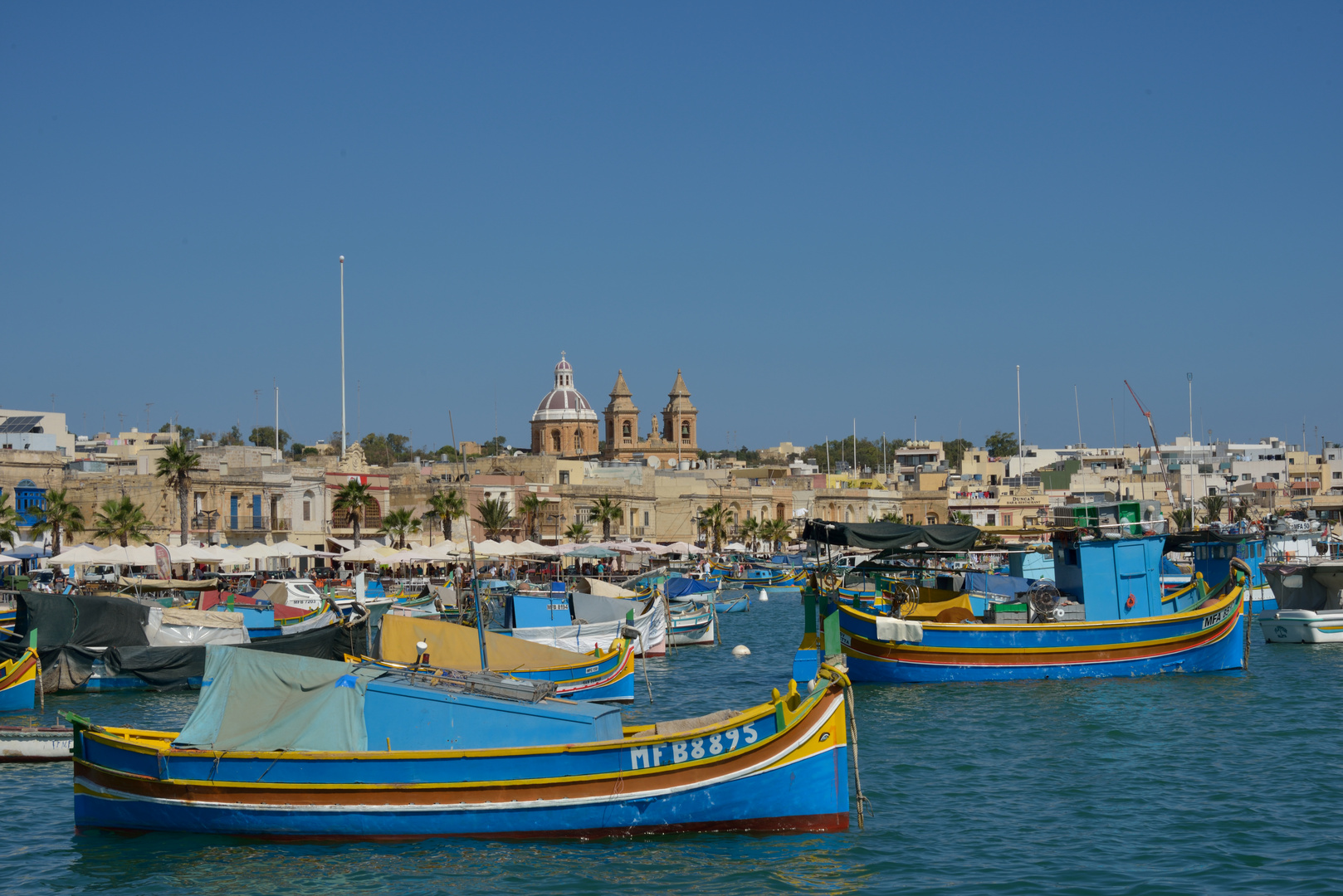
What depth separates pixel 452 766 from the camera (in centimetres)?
1530

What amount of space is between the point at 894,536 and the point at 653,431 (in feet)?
339

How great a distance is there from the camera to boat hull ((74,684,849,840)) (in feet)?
50.2

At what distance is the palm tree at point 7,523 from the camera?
50375mm

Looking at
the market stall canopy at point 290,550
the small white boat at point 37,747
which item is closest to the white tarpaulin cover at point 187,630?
the small white boat at point 37,747

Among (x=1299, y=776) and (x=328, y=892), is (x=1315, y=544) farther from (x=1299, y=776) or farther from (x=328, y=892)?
(x=328, y=892)

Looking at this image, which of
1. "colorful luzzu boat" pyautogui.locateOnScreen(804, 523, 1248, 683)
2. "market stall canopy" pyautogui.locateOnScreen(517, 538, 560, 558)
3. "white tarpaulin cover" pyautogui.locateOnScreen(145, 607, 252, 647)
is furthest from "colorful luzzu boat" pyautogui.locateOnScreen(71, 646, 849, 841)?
"market stall canopy" pyautogui.locateOnScreen(517, 538, 560, 558)

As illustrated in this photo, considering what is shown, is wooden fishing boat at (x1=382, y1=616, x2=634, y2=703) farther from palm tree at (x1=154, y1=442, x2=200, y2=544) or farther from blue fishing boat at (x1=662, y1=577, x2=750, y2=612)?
palm tree at (x1=154, y1=442, x2=200, y2=544)

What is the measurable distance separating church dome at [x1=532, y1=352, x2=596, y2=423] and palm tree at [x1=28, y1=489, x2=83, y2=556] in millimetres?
71646

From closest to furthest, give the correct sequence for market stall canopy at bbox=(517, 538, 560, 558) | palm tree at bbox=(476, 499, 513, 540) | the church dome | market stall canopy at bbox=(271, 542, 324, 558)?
market stall canopy at bbox=(271, 542, 324, 558)
market stall canopy at bbox=(517, 538, 560, 558)
palm tree at bbox=(476, 499, 513, 540)
the church dome

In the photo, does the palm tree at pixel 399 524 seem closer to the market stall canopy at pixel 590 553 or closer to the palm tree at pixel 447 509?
the palm tree at pixel 447 509

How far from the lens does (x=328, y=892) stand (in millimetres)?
14297

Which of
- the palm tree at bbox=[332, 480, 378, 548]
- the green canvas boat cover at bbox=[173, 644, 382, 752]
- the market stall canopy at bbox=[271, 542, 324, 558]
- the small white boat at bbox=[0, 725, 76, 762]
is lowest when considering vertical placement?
the small white boat at bbox=[0, 725, 76, 762]

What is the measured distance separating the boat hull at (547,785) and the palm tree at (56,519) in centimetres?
4002

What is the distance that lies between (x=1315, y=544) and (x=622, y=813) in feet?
180
